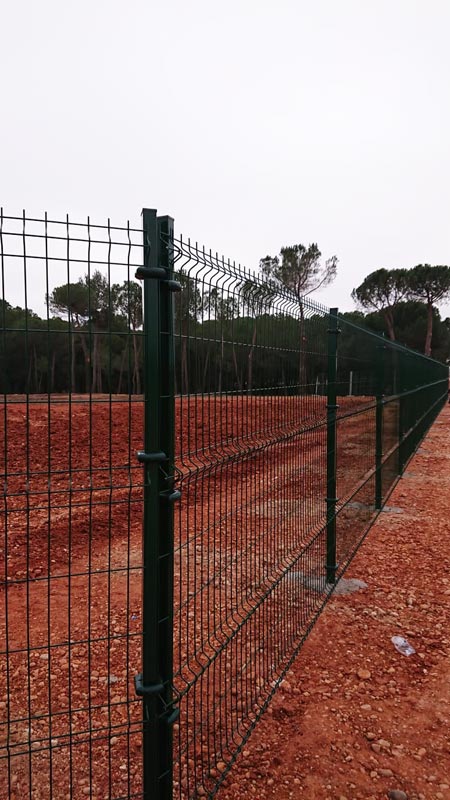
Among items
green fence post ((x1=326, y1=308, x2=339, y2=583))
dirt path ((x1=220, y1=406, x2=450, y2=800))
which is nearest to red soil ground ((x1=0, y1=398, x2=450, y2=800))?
dirt path ((x1=220, y1=406, x2=450, y2=800))

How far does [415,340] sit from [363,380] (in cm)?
4175

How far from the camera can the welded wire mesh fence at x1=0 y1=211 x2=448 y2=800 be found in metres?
2.02

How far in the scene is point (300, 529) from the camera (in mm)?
4121

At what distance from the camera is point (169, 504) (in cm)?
206

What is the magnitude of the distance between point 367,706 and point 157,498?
2318mm

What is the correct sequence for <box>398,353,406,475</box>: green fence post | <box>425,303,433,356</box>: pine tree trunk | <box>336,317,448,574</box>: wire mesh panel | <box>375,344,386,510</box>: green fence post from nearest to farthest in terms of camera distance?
<box>336,317,448,574</box>: wire mesh panel → <box>375,344,386,510</box>: green fence post → <box>398,353,406,475</box>: green fence post → <box>425,303,433,356</box>: pine tree trunk

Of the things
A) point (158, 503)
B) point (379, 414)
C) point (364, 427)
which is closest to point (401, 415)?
point (379, 414)

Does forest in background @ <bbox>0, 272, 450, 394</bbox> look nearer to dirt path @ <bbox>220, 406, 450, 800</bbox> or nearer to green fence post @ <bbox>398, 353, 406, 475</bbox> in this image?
dirt path @ <bbox>220, 406, 450, 800</bbox>

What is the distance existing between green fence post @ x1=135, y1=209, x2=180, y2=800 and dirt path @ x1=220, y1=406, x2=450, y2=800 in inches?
33.9

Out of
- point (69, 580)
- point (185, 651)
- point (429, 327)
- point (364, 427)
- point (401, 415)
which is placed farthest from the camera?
point (429, 327)

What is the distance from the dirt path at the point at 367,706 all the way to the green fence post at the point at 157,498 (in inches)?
33.9

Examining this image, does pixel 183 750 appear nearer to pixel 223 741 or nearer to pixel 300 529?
pixel 223 741

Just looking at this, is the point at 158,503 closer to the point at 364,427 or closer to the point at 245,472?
the point at 245,472

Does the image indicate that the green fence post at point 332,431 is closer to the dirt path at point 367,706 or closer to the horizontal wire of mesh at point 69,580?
the dirt path at point 367,706
